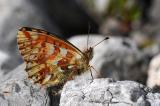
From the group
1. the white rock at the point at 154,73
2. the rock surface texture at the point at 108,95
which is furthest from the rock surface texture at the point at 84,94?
the white rock at the point at 154,73

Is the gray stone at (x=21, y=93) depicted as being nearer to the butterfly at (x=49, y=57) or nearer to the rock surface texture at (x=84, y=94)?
the rock surface texture at (x=84, y=94)

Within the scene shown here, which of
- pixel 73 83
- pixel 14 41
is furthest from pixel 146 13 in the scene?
pixel 73 83

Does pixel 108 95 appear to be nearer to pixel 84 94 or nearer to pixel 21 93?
pixel 84 94

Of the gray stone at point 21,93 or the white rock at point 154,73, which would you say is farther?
the white rock at point 154,73

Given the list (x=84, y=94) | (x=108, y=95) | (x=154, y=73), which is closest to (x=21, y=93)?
(x=84, y=94)

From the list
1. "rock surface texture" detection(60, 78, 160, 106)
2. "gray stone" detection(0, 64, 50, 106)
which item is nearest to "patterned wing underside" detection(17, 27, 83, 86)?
"gray stone" detection(0, 64, 50, 106)

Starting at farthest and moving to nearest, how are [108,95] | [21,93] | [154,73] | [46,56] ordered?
[154,73] < [46,56] < [21,93] < [108,95]

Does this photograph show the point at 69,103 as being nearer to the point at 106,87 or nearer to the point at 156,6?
the point at 106,87
